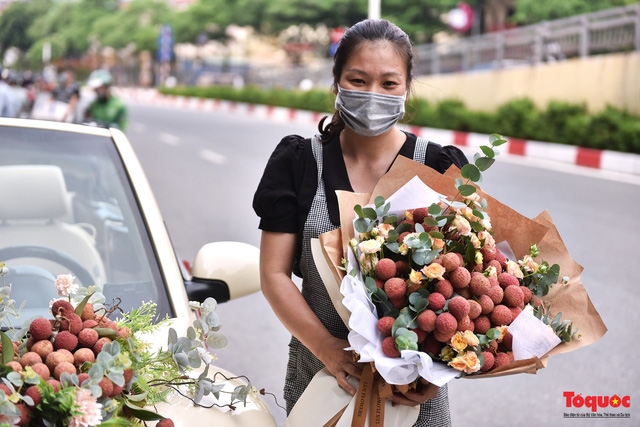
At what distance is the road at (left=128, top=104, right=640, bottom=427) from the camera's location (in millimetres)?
4781

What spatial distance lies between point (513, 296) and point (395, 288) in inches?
10.2

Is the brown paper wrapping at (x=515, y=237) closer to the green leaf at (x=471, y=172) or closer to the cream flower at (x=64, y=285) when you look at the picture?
the green leaf at (x=471, y=172)

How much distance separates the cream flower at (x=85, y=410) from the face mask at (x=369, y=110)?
103cm

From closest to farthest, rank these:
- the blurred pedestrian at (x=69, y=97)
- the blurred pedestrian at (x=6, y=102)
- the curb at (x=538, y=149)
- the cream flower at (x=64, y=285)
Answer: the cream flower at (x=64, y=285) → the blurred pedestrian at (x=6, y=102) → the blurred pedestrian at (x=69, y=97) → the curb at (x=538, y=149)

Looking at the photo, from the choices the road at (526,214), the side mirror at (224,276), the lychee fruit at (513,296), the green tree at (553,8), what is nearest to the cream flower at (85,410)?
the lychee fruit at (513,296)

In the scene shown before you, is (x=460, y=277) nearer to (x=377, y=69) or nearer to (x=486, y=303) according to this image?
(x=486, y=303)

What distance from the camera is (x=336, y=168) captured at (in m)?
2.31

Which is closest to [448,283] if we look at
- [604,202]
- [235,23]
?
[604,202]

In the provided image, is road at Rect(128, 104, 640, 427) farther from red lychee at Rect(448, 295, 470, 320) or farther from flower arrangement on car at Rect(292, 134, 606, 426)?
red lychee at Rect(448, 295, 470, 320)

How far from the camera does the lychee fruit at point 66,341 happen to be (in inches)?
66.2

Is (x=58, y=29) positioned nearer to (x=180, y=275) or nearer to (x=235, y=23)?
(x=235, y=23)

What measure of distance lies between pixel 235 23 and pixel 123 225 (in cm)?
5141
